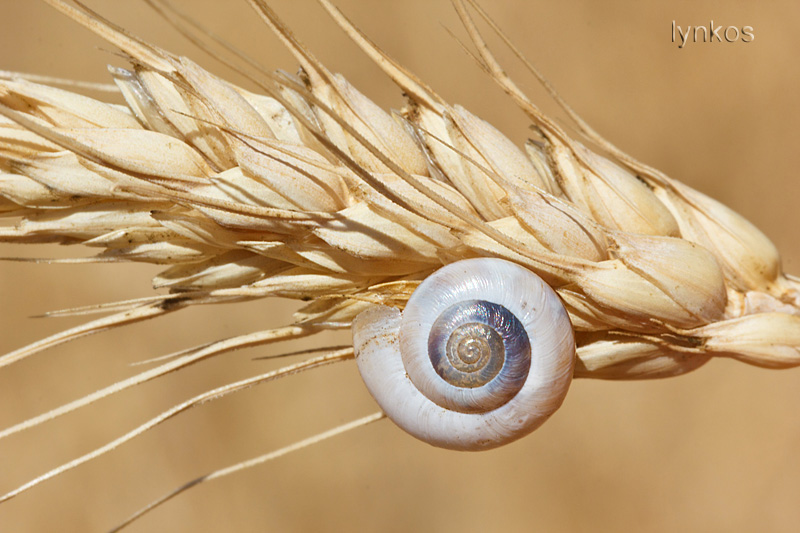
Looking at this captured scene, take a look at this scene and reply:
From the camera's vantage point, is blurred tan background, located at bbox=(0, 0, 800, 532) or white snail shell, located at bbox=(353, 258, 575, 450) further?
blurred tan background, located at bbox=(0, 0, 800, 532)

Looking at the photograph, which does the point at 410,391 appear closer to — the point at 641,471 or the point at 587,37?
the point at 641,471

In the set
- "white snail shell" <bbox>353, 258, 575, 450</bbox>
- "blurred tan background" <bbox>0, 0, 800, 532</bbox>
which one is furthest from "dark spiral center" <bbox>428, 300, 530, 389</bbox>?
"blurred tan background" <bbox>0, 0, 800, 532</bbox>

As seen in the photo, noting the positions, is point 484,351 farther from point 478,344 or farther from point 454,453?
point 454,453

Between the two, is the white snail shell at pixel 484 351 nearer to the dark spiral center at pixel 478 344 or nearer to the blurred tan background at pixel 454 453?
the dark spiral center at pixel 478 344

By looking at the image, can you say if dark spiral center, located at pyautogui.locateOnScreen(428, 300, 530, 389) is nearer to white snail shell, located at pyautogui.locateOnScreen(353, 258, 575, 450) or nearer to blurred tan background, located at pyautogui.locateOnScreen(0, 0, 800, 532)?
white snail shell, located at pyautogui.locateOnScreen(353, 258, 575, 450)

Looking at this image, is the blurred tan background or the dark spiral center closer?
the dark spiral center

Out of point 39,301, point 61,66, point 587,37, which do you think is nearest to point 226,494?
point 39,301
